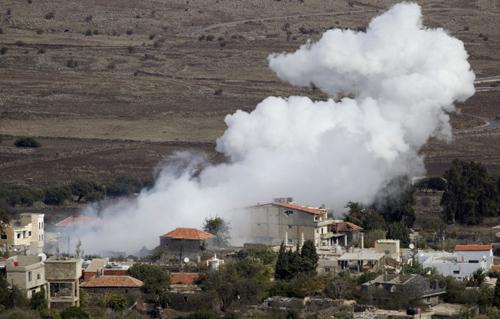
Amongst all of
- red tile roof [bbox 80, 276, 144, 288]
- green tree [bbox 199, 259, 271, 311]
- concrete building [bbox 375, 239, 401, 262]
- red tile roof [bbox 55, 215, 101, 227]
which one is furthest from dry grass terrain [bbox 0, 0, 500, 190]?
red tile roof [bbox 80, 276, 144, 288]

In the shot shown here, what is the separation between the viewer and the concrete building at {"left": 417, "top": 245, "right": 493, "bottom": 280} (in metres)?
63.6

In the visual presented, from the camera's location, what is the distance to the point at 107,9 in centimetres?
15800

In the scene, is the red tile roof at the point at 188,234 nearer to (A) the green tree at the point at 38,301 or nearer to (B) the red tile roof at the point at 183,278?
(B) the red tile roof at the point at 183,278

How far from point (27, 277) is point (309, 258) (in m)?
12.1

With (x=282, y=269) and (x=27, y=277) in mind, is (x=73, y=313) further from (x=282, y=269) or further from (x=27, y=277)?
(x=282, y=269)

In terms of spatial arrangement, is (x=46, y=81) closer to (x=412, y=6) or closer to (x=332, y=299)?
(x=412, y=6)

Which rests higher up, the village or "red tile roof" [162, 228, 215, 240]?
"red tile roof" [162, 228, 215, 240]

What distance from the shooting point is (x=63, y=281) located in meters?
54.2

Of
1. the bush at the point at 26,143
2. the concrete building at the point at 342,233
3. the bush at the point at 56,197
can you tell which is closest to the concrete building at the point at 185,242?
the concrete building at the point at 342,233

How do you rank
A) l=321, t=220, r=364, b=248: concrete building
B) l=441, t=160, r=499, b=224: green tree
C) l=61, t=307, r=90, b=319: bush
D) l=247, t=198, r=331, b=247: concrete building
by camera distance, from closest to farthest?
l=61, t=307, r=90, b=319: bush, l=247, t=198, r=331, b=247: concrete building, l=321, t=220, r=364, b=248: concrete building, l=441, t=160, r=499, b=224: green tree

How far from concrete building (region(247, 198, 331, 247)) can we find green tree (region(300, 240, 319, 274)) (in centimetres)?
923

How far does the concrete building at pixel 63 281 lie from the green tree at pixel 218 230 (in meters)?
16.5

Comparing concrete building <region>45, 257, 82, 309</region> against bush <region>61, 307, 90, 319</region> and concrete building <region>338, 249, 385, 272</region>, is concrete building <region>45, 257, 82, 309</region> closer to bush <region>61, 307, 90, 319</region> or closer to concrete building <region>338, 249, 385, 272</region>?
bush <region>61, 307, 90, 319</region>

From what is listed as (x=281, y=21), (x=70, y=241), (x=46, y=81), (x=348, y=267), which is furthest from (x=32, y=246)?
(x=281, y=21)
